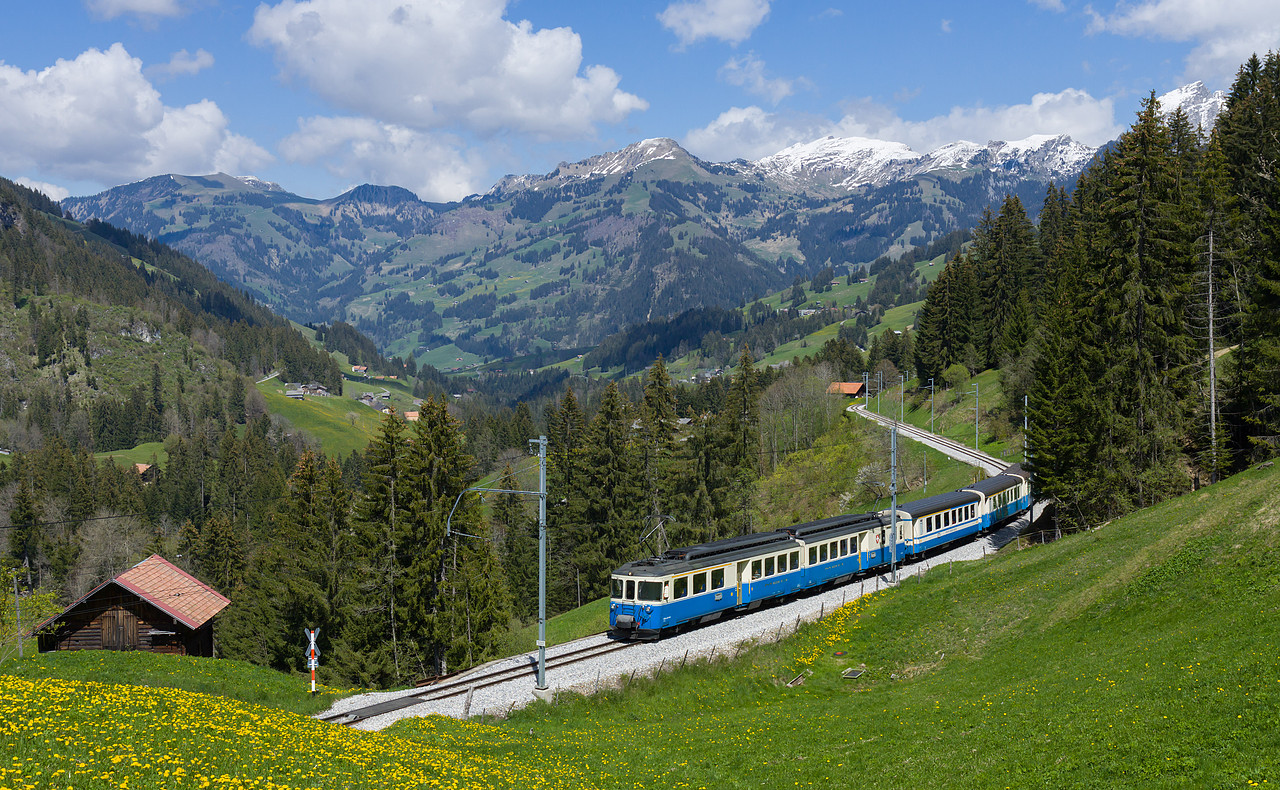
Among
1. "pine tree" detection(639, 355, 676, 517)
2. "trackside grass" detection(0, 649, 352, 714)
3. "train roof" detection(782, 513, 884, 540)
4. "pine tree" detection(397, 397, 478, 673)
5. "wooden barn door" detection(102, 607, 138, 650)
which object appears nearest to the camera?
"trackside grass" detection(0, 649, 352, 714)

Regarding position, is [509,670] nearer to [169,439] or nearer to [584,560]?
[584,560]

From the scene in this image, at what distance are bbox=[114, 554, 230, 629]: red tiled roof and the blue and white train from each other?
23507 millimetres

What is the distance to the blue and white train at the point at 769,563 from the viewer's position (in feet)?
113

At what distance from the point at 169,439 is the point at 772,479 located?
170464mm

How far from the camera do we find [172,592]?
44.3 metres

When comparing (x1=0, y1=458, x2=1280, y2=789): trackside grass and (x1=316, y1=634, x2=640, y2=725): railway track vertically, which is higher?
(x1=0, y1=458, x2=1280, y2=789): trackside grass

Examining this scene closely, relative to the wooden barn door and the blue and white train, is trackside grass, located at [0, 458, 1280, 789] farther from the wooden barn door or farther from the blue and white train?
the wooden barn door

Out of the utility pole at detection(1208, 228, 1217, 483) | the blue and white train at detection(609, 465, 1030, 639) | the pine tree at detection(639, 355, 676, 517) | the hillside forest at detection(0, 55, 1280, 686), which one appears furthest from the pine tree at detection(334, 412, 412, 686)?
the utility pole at detection(1208, 228, 1217, 483)

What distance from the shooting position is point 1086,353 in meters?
44.6

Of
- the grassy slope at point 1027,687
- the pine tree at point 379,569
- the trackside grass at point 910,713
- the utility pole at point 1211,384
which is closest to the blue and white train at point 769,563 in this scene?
the grassy slope at point 1027,687

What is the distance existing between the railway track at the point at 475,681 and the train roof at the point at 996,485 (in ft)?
110

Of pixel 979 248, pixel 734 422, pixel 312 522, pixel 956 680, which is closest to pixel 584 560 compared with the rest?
pixel 734 422

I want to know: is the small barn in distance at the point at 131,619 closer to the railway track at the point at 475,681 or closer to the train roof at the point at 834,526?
the railway track at the point at 475,681

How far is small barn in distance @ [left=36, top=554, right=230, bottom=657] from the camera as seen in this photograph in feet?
145
